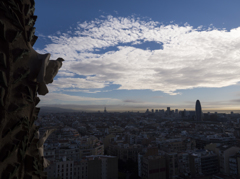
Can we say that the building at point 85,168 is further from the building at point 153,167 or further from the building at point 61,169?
the building at point 153,167

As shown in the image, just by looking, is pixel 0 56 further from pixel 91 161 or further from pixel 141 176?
pixel 141 176

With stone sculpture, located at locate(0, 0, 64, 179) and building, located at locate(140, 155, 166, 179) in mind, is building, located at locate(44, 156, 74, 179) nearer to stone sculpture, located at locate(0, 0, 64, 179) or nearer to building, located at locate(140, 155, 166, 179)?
building, located at locate(140, 155, 166, 179)

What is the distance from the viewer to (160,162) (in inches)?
426

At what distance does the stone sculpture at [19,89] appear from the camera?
0.70m

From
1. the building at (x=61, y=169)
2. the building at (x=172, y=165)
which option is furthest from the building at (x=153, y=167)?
the building at (x=61, y=169)

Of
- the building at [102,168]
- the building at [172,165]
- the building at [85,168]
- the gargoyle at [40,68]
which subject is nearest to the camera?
the gargoyle at [40,68]

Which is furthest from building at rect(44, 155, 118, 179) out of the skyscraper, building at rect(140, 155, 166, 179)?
the skyscraper

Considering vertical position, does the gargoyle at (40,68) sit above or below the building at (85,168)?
above

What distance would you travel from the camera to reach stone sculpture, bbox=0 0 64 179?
0.70 metres

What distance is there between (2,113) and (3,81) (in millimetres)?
112

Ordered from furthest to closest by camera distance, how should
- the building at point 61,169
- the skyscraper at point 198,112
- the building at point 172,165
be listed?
the skyscraper at point 198,112 < the building at point 172,165 < the building at point 61,169

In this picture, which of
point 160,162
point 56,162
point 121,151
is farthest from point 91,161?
point 121,151

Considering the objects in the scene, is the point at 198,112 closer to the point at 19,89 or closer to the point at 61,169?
the point at 61,169

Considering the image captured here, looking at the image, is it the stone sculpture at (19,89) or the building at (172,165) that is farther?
the building at (172,165)
